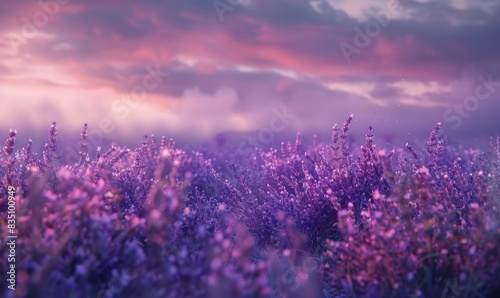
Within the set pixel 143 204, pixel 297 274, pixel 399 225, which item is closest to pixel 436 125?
pixel 399 225

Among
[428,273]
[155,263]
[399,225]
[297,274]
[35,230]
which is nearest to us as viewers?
[35,230]

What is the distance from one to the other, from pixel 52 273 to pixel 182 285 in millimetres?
663

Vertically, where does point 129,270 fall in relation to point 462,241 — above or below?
below

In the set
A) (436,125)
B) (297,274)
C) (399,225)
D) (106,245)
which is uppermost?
(436,125)

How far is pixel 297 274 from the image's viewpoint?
3623mm

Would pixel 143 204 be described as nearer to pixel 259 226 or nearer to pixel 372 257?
pixel 259 226

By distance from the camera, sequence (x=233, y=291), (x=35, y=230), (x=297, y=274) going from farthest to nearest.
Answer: (x=297, y=274) < (x=35, y=230) < (x=233, y=291)

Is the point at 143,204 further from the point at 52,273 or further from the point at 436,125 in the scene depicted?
the point at 436,125

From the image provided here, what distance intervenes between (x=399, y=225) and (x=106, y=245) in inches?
76.7

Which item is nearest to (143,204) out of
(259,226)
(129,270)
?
(259,226)

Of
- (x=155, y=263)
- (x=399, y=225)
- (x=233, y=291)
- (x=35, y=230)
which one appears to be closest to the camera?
(x=233, y=291)

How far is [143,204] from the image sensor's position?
4.59 meters

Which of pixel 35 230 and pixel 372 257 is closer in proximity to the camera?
pixel 35 230

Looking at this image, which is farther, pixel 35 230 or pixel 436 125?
pixel 436 125
